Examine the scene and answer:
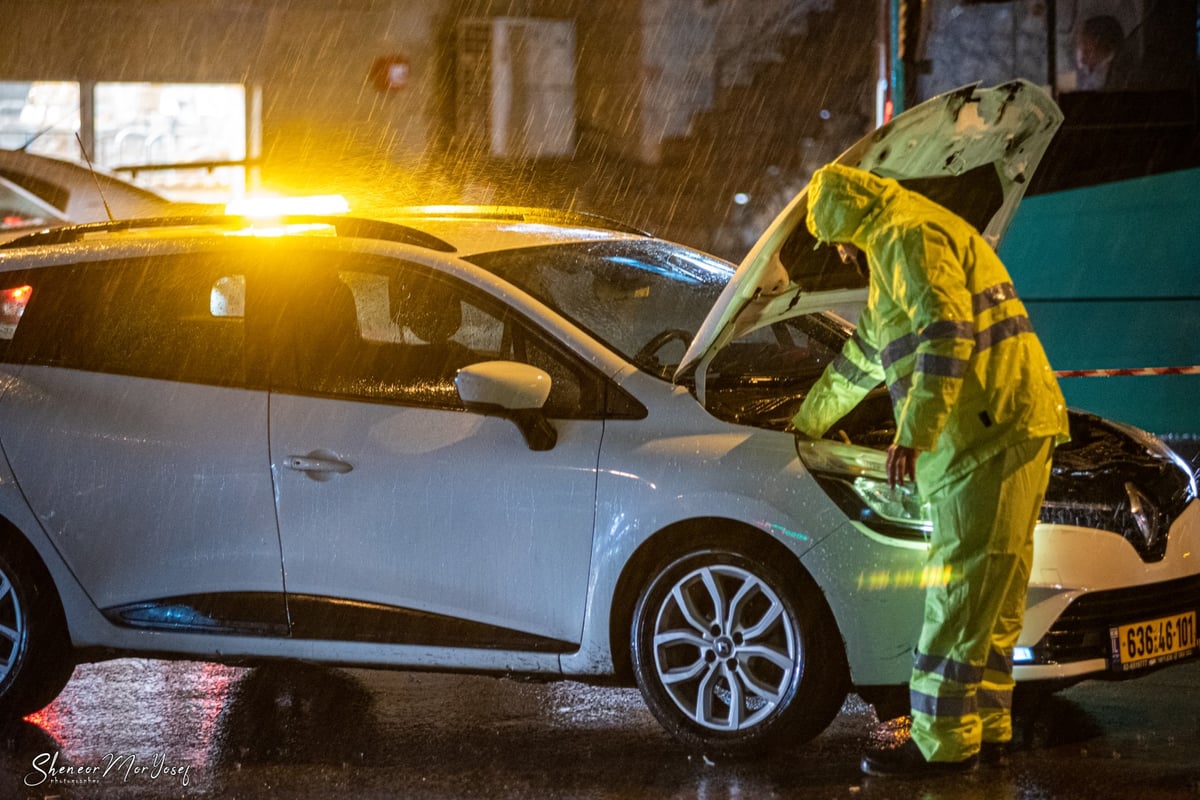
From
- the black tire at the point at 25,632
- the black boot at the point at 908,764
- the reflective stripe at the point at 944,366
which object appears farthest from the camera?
the black tire at the point at 25,632

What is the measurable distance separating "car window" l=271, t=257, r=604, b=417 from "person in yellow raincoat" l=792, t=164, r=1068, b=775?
102 cm

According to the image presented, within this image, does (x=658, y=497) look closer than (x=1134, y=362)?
Yes

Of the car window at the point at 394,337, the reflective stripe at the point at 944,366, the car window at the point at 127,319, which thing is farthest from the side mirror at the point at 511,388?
the reflective stripe at the point at 944,366

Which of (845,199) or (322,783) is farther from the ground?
(845,199)

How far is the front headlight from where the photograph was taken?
4836mm

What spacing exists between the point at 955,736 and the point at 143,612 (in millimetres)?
2583

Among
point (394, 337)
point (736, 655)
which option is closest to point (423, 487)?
point (394, 337)

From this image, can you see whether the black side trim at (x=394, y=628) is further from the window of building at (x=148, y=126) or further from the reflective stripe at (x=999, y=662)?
the window of building at (x=148, y=126)

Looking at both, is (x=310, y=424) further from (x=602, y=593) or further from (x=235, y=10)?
(x=235, y=10)

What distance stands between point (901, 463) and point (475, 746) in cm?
165

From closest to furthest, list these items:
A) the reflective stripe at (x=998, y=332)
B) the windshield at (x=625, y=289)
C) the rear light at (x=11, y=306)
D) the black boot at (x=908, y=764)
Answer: the reflective stripe at (x=998, y=332) → the black boot at (x=908, y=764) → the windshield at (x=625, y=289) → the rear light at (x=11, y=306)

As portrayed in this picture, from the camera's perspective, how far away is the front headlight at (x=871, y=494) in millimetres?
4836

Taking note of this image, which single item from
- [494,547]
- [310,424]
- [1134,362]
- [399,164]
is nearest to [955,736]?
[494,547]

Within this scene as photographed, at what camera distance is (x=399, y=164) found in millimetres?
17016
